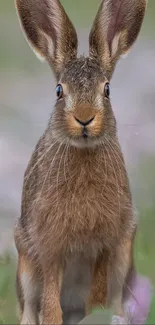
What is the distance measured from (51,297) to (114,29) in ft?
2.17

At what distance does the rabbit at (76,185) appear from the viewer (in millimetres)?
2752

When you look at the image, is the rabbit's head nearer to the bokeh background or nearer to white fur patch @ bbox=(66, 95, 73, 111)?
white fur patch @ bbox=(66, 95, 73, 111)

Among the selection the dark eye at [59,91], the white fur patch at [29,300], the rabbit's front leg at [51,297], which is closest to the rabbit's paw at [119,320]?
the rabbit's front leg at [51,297]

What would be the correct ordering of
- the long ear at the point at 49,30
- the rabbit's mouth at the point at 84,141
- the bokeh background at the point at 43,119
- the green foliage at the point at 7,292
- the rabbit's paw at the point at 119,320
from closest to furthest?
the rabbit's mouth at the point at 84,141 < the rabbit's paw at the point at 119,320 < the long ear at the point at 49,30 < the green foliage at the point at 7,292 < the bokeh background at the point at 43,119

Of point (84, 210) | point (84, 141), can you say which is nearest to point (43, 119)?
point (84, 210)

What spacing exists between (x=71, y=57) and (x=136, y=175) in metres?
0.53

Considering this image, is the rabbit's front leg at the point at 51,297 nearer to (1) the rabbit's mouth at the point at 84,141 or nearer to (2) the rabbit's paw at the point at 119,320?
(2) the rabbit's paw at the point at 119,320

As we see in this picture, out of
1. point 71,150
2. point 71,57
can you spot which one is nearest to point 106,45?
point 71,57

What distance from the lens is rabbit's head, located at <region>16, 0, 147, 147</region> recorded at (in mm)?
2643

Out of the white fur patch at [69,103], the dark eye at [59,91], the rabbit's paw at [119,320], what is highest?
the dark eye at [59,91]

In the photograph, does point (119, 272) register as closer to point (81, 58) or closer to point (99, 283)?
point (99, 283)

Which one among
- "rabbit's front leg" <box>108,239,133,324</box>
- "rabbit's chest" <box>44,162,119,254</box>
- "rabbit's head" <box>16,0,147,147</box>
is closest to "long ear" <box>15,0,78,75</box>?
"rabbit's head" <box>16,0,147,147</box>

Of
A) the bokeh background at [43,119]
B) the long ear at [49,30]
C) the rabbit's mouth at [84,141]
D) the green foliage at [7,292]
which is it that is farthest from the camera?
the bokeh background at [43,119]

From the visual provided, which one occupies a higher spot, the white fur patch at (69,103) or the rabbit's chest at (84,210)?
the white fur patch at (69,103)
